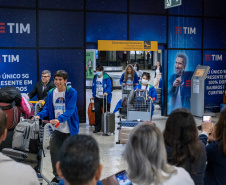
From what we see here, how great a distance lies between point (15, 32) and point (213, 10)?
5943 mm

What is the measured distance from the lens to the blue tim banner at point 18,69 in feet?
28.3

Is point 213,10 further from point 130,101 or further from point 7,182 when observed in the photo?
point 7,182

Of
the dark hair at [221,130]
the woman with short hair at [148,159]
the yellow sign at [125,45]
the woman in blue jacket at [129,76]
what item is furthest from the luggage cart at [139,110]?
the woman with short hair at [148,159]

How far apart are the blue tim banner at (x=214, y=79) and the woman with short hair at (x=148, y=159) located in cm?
932

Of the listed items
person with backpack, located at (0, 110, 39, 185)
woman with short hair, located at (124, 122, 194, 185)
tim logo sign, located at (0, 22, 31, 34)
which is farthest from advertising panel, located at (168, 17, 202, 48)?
person with backpack, located at (0, 110, 39, 185)

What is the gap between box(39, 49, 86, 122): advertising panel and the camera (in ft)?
29.8

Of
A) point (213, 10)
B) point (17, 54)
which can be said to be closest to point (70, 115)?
point (17, 54)

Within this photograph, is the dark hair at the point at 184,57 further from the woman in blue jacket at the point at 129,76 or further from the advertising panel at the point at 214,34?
the woman in blue jacket at the point at 129,76

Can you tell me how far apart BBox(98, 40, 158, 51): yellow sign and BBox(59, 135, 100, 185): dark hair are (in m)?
7.88

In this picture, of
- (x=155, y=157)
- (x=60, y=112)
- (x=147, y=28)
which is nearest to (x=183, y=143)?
(x=155, y=157)

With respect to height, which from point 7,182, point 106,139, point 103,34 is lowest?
point 106,139

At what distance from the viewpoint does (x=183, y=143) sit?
269 centimetres

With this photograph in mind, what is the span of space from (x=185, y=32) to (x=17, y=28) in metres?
4.82

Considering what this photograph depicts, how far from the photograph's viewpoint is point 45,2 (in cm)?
897
